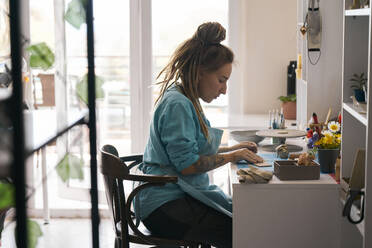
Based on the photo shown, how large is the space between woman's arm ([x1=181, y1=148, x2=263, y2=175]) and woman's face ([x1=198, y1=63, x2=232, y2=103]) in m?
0.24

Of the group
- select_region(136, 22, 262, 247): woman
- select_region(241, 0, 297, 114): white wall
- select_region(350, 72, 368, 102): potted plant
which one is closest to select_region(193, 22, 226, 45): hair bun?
select_region(136, 22, 262, 247): woman

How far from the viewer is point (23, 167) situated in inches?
20.8

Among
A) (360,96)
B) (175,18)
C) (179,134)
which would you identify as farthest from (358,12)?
(175,18)

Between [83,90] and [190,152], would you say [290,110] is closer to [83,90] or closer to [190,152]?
[190,152]

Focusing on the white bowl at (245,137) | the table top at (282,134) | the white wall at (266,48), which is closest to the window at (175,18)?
the white wall at (266,48)

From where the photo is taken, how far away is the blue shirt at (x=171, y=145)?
2.15 metres

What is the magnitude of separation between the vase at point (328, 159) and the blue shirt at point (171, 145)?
1.57 ft

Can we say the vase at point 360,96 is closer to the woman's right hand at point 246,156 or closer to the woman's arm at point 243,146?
the woman's right hand at point 246,156

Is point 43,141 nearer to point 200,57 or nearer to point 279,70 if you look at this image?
point 200,57

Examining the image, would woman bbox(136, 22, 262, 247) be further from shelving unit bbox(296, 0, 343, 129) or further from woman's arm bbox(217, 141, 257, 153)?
shelving unit bbox(296, 0, 343, 129)

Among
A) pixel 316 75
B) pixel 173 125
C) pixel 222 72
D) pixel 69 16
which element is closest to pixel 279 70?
pixel 316 75

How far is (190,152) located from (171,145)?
0.25 ft

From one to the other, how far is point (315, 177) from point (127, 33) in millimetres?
2437

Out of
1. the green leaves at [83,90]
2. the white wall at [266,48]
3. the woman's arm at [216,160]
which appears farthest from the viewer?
the white wall at [266,48]
